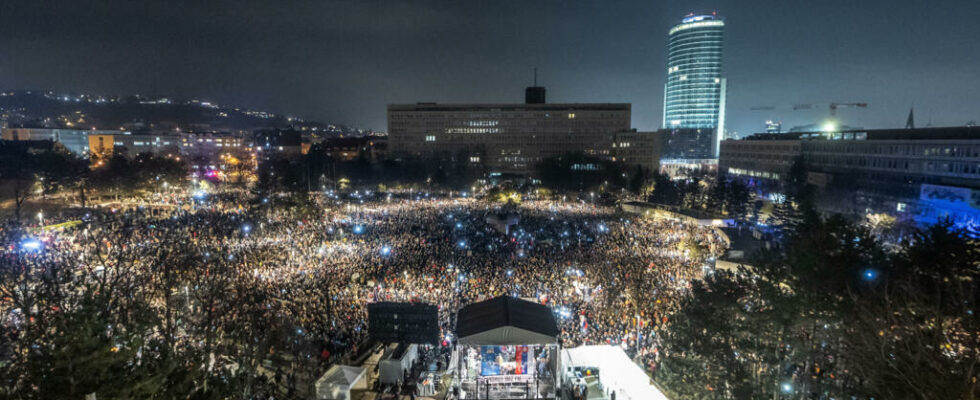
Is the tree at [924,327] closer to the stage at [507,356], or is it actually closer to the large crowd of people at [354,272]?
the stage at [507,356]

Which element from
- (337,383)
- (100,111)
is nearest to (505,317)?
(337,383)

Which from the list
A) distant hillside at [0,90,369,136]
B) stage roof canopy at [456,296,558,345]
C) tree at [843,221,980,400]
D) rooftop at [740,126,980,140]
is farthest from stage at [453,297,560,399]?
distant hillside at [0,90,369,136]

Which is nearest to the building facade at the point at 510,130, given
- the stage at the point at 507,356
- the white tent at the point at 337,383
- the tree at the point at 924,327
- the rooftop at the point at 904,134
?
the rooftop at the point at 904,134

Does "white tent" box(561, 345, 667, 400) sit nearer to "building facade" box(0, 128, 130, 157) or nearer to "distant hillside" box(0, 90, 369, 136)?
"building facade" box(0, 128, 130, 157)

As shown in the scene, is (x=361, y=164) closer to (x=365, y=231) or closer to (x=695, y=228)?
(x=365, y=231)

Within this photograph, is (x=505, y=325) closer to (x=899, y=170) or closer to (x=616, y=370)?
(x=616, y=370)

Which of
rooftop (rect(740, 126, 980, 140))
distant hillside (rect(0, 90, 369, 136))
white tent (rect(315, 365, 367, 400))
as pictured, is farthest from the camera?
distant hillside (rect(0, 90, 369, 136))
